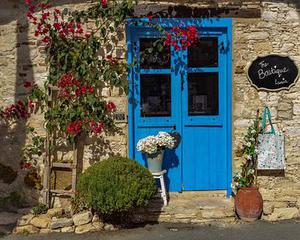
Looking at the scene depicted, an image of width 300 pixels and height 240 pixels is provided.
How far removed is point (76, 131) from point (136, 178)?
109 centimetres

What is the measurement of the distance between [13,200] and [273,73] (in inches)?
155

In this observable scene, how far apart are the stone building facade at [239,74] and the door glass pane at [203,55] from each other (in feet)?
1.03

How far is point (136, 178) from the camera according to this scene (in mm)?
5621

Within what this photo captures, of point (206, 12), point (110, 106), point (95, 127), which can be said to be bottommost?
point (95, 127)

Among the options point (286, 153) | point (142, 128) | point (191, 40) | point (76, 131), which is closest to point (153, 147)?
point (142, 128)

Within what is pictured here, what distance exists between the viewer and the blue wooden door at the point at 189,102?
6613 millimetres

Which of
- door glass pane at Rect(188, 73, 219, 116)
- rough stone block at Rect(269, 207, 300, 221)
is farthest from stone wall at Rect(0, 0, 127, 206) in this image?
rough stone block at Rect(269, 207, 300, 221)

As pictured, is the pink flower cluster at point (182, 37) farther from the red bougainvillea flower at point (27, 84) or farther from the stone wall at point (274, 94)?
the red bougainvillea flower at point (27, 84)

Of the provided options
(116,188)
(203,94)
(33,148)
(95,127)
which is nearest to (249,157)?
(203,94)

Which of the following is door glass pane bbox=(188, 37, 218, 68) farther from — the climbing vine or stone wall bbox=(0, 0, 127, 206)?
stone wall bbox=(0, 0, 127, 206)

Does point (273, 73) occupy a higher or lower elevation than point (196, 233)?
higher

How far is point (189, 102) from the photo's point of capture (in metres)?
6.78

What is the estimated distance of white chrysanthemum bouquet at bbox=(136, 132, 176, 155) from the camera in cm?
625

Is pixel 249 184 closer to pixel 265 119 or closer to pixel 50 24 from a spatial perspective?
pixel 265 119
